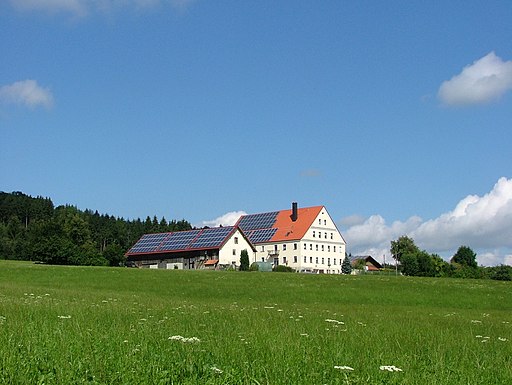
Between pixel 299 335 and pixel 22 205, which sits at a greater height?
pixel 22 205

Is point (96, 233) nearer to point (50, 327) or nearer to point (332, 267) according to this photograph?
point (332, 267)

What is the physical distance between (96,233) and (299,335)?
16958 centimetres

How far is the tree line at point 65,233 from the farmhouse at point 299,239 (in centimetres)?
2763

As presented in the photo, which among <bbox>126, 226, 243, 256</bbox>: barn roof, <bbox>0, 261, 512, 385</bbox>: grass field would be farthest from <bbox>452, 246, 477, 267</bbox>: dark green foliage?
<bbox>0, 261, 512, 385</bbox>: grass field

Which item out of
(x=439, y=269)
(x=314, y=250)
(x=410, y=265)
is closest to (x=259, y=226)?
(x=314, y=250)

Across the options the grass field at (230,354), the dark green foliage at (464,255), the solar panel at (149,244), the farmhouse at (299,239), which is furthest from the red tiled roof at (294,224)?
the grass field at (230,354)

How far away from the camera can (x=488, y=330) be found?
1712cm

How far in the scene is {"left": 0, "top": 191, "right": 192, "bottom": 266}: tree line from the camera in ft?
293

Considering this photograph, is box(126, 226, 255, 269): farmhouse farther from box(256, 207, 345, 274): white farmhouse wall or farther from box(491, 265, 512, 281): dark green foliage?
box(491, 265, 512, 281): dark green foliage

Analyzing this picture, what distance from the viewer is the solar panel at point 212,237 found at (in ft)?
345

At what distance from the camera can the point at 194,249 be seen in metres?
107

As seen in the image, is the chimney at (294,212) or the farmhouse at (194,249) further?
the chimney at (294,212)

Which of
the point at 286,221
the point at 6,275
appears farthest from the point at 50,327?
the point at 286,221

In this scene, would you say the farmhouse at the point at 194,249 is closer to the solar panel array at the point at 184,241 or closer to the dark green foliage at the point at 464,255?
the solar panel array at the point at 184,241
